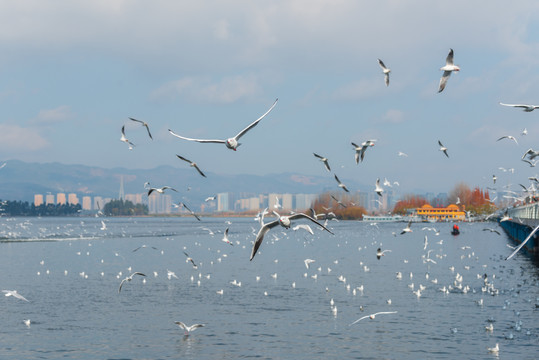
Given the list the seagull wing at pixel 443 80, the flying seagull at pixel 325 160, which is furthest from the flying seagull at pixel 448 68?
the flying seagull at pixel 325 160

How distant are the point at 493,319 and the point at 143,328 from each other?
67.5ft

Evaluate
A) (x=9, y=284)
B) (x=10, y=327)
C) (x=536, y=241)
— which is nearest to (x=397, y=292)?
(x=10, y=327)

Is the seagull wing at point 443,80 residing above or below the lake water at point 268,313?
above

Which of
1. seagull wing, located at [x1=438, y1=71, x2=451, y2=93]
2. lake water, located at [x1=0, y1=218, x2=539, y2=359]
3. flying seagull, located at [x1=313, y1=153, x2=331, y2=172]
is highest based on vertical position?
seagull wing, located at [x1=438, y1=71, x2=451, y2=93]

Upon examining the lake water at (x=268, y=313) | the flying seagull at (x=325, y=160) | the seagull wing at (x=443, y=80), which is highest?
the seagull wing at (x=443, y=80)

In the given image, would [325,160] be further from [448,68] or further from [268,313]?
[448,68]

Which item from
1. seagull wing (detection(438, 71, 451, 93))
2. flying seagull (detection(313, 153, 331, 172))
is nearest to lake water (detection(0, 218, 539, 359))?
flying seagull (detection(313, 153, 331, 172))

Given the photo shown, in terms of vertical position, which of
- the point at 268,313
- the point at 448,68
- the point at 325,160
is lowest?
the point at 268,313

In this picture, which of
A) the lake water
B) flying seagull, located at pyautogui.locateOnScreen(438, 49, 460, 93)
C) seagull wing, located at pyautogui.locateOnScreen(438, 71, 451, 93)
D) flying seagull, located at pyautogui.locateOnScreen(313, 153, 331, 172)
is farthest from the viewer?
flying seagull, located at pyautogui.locateOnScreen(313, 153, 331, 172)

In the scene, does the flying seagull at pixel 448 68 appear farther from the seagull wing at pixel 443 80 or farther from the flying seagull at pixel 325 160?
the flying seagull at pixel 325 160

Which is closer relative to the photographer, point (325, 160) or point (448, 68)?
point (448, 68)

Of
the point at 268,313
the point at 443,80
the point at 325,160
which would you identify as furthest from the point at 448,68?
the point at 268,313

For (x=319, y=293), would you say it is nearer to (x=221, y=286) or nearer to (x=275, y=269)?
(x=221, y=286)

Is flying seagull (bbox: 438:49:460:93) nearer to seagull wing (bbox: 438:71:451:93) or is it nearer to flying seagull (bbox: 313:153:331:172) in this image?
seagull wing (bbox: 438:71:451:93)
